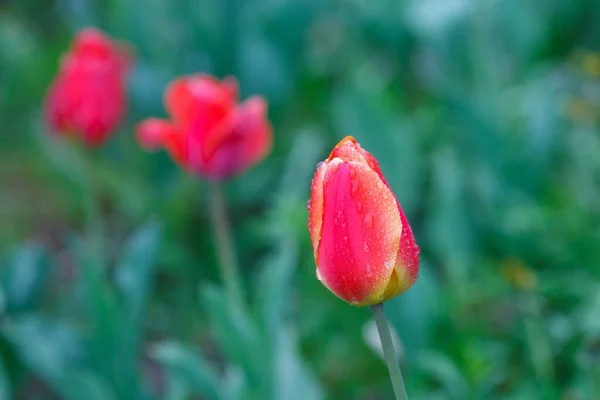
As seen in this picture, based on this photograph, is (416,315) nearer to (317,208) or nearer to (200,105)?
(200,105)

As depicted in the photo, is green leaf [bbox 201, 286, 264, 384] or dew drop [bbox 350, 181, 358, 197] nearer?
dew drop [bbox 350, 181, 358, 197]

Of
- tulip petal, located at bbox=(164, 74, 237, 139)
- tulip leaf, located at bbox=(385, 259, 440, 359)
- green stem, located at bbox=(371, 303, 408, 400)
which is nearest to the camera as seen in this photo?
green stem, located at bbox=(371, 303, 408, 400)

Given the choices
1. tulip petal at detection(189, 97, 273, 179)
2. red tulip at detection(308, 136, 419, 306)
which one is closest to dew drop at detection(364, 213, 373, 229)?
red tulip at detection(308, 136, 419, 306)

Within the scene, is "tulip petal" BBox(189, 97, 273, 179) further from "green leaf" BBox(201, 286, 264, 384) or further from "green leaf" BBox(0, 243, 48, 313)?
"green leaf" BBox(0, 243, 48, 313)

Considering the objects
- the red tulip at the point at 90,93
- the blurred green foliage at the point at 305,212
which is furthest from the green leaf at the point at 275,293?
the red tulip at the point at 90,93

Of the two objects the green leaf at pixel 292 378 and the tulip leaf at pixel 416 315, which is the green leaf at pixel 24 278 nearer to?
the green leaf at pixel 292 378

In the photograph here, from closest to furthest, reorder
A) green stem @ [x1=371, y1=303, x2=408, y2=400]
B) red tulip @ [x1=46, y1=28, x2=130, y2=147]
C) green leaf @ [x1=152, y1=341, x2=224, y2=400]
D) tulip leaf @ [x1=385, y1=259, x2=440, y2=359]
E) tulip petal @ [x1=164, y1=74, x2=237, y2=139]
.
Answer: green stem @ [x1=371, y1=303, x2=408, y2=400], green leaf @ [x1=152, y1=341, x2=224, y2=400], tulip petal @ [x1=164, y1=74, x2=237, y2=139], tulip leaf @ [x1=385, y1=259, x2=440, y2=359], red tulip @ [x1=46, y1=28, x2=130, y2=147]

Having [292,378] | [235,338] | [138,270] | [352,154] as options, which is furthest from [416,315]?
[352,154]
